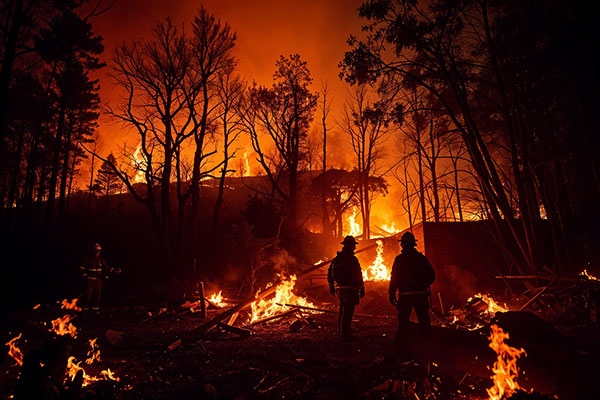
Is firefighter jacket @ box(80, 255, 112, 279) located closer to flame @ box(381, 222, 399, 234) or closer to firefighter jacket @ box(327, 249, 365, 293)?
firefighter jacket @ box(327, 249, 365, 293)

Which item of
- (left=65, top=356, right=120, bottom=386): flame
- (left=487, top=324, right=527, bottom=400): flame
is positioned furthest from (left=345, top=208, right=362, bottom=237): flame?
(left=487, top=324, right=527, bottom=400): flame

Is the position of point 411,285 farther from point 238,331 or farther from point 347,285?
point 238,331

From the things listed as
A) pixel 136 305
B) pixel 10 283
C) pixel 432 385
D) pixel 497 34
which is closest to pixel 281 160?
pixel 136 305

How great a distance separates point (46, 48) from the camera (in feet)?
40.9

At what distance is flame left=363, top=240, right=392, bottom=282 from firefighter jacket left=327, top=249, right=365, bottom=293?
7.84m

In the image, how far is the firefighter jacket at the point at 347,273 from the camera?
7.94 m

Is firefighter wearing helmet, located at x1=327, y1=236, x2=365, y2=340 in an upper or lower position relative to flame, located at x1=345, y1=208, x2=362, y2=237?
lower

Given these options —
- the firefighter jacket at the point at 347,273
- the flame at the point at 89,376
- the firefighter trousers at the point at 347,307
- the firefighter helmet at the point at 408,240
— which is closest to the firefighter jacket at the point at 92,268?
the flame at the point at 89,376

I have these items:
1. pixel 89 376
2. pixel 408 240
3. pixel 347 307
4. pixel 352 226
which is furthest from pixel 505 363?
pixel 352 226

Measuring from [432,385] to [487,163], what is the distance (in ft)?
26.7

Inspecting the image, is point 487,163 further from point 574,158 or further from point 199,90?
point 199,90

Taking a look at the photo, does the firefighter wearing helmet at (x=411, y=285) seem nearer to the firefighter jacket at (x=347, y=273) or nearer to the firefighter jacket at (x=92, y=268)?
the firefighter jacket at (x=347, y=273)

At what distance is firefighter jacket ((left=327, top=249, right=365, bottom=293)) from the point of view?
794 cm

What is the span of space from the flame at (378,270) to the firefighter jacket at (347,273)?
7840 millimetres
